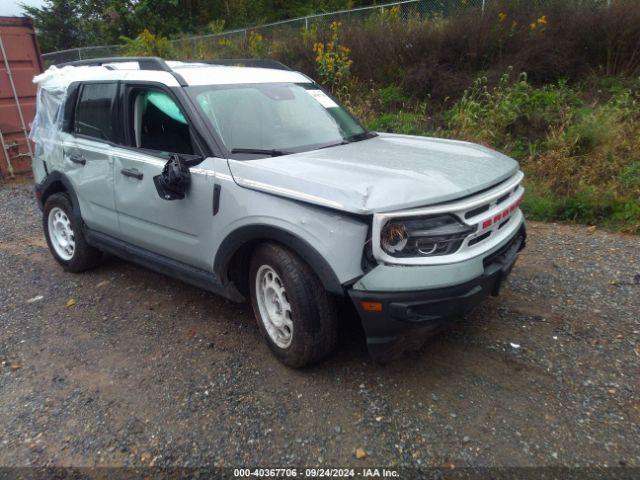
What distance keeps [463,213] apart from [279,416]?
60.0 inches

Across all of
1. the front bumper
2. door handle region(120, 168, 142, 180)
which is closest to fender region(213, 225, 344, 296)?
the front bumper

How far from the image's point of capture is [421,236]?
260cm

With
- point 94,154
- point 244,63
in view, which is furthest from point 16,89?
point 244,63

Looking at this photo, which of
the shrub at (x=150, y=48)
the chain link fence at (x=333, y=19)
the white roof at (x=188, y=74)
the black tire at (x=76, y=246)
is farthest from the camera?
the shrub at (x=150, y=48)

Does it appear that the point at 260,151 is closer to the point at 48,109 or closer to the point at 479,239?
the point at 479,239

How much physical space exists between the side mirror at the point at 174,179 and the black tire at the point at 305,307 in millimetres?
735

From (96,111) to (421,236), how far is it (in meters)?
3.17

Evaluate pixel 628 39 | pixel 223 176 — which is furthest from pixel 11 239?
pixel 628 39

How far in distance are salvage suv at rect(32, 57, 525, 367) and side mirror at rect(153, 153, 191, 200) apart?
0.4 inches

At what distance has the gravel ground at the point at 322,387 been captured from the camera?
99.8 inches

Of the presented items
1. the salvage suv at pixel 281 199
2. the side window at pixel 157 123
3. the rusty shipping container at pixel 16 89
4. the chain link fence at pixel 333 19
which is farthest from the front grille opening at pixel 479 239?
the rusty shipping container at pixel 16 89

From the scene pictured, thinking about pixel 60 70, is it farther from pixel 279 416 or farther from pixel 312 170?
pixel 279 416

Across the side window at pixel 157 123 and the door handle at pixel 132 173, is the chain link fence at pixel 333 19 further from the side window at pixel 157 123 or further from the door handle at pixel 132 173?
the door handle at pixel 132 173

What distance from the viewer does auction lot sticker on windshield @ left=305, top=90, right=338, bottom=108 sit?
409 cm
